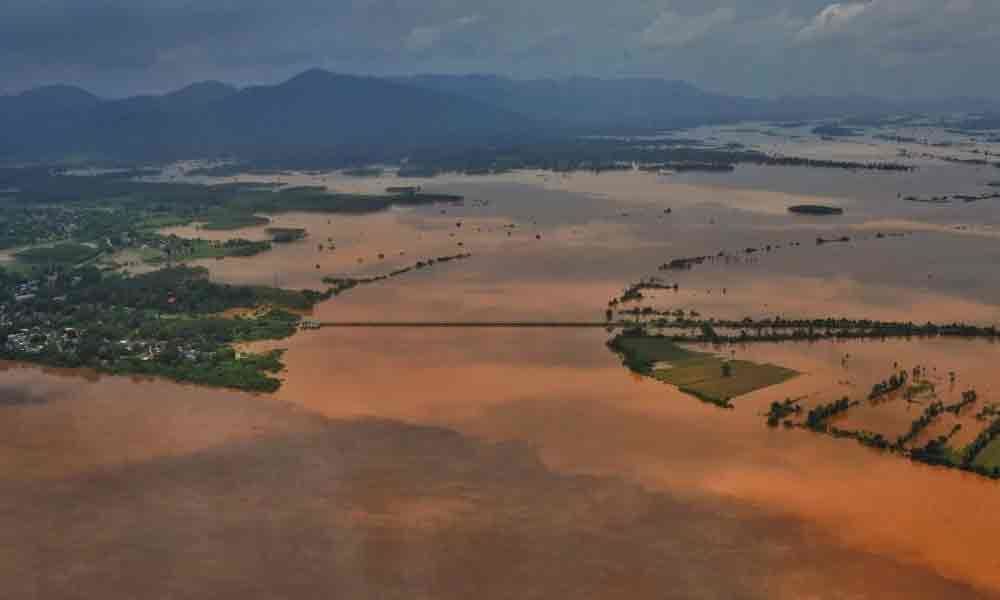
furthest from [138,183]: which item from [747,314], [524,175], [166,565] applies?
[166,565]

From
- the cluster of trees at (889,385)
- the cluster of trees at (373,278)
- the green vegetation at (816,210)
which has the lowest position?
the cluster of trees at (889,385)

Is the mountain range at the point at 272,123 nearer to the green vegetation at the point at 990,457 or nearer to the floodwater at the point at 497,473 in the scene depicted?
the floodwater at the point at 497,473

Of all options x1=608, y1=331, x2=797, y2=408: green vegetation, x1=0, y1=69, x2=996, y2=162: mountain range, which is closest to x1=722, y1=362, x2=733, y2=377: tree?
x1=608, y1=331, x2=797, y2=408: green vegetation

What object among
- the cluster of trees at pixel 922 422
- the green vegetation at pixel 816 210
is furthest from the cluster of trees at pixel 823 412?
the green vegetation at pixel 816 210

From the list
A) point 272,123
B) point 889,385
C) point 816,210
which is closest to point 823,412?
point 889,385

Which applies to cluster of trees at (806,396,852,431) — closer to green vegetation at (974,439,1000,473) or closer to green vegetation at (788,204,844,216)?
green vegetation at (974,439,1000,473)

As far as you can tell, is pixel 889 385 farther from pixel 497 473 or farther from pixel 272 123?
pixel 272 123
